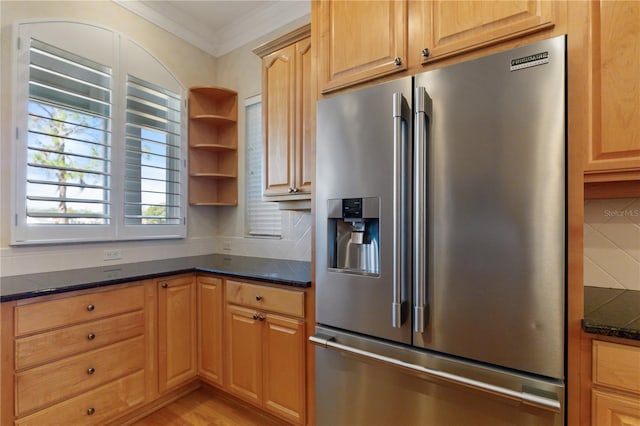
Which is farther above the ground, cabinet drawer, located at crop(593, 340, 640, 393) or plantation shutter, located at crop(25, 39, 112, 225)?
plantation shutter, located at crop(25, 39, 112, 225)

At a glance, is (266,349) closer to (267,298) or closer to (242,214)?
(267,298)

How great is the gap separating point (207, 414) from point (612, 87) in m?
2.68

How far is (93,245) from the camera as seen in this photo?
84.8 inches

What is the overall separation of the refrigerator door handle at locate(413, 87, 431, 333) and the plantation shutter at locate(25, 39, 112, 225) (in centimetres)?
216

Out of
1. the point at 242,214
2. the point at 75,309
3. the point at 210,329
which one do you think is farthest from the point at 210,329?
the point at 242,214

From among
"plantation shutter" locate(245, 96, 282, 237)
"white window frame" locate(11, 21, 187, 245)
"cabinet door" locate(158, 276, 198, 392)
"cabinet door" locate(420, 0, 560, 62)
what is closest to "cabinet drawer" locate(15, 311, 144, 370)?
"cabinet door" locate(158, 276, 198, 392)

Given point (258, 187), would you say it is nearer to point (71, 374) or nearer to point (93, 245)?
point (93, 245)

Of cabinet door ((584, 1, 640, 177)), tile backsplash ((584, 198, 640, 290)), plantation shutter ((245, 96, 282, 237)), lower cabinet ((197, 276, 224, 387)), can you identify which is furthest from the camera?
plantation shutter ((245, 96, 282, 237))

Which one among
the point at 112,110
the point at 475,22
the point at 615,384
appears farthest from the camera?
the point at 112,110

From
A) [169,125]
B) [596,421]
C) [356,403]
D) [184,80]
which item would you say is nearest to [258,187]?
[169,125]

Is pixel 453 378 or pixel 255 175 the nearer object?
pixel 453 378

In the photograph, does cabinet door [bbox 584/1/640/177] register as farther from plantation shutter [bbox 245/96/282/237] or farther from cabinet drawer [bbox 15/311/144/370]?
cabinet drawer [bbox 15/311/144/370]

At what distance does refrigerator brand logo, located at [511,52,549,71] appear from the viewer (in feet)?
3.33

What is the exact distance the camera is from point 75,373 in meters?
1.62
